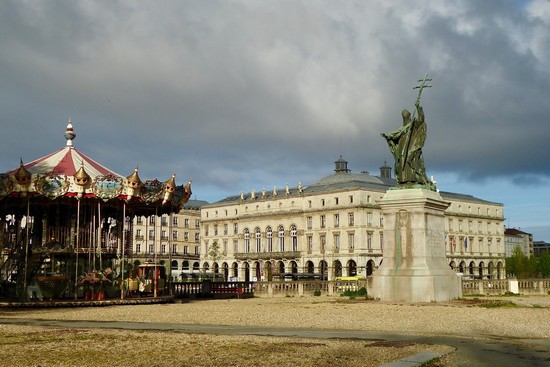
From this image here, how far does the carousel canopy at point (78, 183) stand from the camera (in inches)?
1225

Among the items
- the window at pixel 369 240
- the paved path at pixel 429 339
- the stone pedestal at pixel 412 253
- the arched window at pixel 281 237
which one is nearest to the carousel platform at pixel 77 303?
the paved path at pixel 429 339

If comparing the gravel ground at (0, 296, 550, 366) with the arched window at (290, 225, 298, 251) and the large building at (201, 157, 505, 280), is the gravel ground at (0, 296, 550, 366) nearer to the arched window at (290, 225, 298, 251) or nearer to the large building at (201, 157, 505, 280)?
the large building at (201, 157, 505, 280)

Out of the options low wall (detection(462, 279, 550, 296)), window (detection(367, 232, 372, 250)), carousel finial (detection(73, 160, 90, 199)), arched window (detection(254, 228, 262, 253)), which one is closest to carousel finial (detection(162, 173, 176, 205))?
carousel finial (detection(73, 160, 90, 199))

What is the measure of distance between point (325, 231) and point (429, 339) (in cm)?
9336

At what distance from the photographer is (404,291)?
27.4 meters

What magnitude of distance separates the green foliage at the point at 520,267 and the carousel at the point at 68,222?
99874mm

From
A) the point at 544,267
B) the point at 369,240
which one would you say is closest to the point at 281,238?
the point at 369,240

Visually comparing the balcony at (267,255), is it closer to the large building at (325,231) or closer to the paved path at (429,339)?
the large building at (325,231)

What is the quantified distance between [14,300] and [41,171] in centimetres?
655

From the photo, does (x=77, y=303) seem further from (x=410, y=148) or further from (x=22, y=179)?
(x=410, y=148)

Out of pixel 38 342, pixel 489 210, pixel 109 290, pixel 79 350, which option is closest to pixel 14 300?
pixel 109 290

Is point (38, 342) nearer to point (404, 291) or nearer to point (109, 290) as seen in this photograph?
point (404, 291)

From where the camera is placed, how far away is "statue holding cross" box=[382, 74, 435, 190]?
28969 millimetres

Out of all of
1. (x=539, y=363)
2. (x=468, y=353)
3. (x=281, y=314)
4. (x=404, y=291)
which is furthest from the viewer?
(x=404, y=291)
